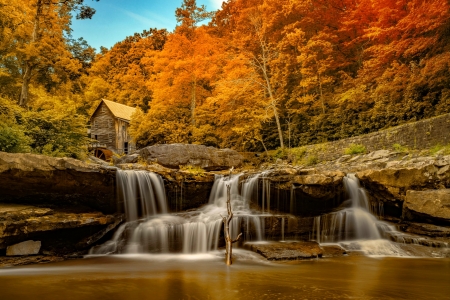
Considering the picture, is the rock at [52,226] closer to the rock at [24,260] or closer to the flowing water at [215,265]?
the rock at [24,260]

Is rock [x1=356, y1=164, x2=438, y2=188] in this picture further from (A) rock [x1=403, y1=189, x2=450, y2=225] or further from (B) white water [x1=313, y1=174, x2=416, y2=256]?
(B) white water [x1=313, y1=174, x2=416, y2=256]

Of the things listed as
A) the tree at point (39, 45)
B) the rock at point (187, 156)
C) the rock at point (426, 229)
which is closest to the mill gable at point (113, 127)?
the tree at point (39, 45)

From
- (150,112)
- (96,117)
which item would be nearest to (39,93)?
(150,112)

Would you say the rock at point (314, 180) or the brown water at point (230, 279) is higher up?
the rock at point (314, 180)

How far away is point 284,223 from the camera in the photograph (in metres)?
9.07

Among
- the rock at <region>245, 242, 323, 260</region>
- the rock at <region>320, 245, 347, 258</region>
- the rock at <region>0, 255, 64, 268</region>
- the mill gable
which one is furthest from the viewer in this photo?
the mill gable

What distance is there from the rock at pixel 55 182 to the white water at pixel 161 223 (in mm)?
582

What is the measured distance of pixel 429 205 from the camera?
8.38 metres

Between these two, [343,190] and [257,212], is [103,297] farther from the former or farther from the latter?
[343,190]

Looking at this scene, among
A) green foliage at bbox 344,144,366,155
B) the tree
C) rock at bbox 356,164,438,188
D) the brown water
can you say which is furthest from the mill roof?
rock at bbox 356,164,438,188

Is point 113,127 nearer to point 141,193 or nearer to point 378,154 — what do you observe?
point 141,193

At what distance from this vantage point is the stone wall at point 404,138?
11095mm

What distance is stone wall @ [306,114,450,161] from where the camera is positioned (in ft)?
36.4

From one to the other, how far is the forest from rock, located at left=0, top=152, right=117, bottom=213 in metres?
2.33
